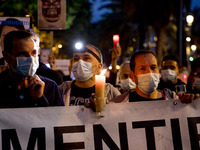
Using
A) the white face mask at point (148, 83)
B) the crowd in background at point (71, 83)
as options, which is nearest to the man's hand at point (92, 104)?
the crowd in background at point (71, 83)

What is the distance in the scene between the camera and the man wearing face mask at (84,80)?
3.85m

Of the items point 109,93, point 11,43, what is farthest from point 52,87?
point 109,93

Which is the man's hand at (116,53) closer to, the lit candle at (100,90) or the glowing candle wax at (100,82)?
the lit candle at (100,90)

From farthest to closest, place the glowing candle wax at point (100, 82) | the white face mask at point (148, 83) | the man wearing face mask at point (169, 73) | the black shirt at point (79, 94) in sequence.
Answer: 1. the man wearing face mask at point (169, 73)
2. the black shirt at point (79, 94)
3. the white face mask at point (148, 83)
4. the glowing candle wax at point (100, 82)

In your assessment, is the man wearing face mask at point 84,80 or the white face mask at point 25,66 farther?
the man wearing face mask at point 84,80

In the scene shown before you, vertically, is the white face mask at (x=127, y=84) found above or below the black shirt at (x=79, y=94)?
above

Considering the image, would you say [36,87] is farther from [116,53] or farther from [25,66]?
[116,53]

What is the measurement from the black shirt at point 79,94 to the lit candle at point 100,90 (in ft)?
3.28

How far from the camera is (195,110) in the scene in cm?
309

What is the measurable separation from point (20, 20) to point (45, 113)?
2.19m

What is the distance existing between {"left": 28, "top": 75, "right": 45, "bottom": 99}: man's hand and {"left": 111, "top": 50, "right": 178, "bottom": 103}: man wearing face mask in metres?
1.06

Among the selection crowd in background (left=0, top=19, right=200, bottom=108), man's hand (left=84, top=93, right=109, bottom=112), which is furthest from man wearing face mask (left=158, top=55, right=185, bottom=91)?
man's hand (left=84, top=93, right=109, bottom=112)

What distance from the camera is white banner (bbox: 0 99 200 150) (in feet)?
9.13

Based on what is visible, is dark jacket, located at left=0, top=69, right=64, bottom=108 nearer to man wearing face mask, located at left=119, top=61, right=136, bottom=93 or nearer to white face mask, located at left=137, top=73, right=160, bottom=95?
white face mask, located at left=137, top=73, right=160, bottom=95
